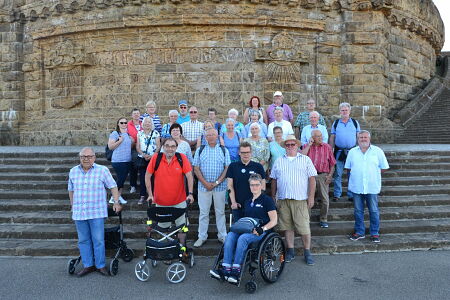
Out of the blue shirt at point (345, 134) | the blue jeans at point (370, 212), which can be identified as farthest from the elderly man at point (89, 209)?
the blue shirt at point (345, 134)

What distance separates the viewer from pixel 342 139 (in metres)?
7.07

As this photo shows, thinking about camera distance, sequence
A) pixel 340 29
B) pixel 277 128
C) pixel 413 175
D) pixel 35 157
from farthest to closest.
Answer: pixel 340 29
pixel 35 157
pixel 413 175
pixel 277 128

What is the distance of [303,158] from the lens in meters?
5.14

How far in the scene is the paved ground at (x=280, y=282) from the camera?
13.6 ft

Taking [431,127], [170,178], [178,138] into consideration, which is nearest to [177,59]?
[178,138]

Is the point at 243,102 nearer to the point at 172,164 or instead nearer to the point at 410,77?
the point at 172,164

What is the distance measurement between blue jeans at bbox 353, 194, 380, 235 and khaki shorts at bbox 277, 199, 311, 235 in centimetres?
122

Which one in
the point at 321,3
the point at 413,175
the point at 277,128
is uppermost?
the point at 321,3

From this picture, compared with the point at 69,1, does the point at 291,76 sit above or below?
below

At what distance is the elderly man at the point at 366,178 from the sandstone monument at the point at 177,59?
7.07m

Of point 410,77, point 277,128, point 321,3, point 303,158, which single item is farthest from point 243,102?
point 410,77

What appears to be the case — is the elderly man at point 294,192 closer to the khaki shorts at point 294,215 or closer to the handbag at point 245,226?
the khaki shorts at point 294,215

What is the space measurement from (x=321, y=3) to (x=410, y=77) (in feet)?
22.6

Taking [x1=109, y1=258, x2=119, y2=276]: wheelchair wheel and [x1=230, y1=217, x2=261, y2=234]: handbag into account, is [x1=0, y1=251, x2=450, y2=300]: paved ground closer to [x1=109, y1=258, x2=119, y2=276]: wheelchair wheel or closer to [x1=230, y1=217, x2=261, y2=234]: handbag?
[x1=109, y1=258, x2=119, y2=276]: wheelchair wheel
